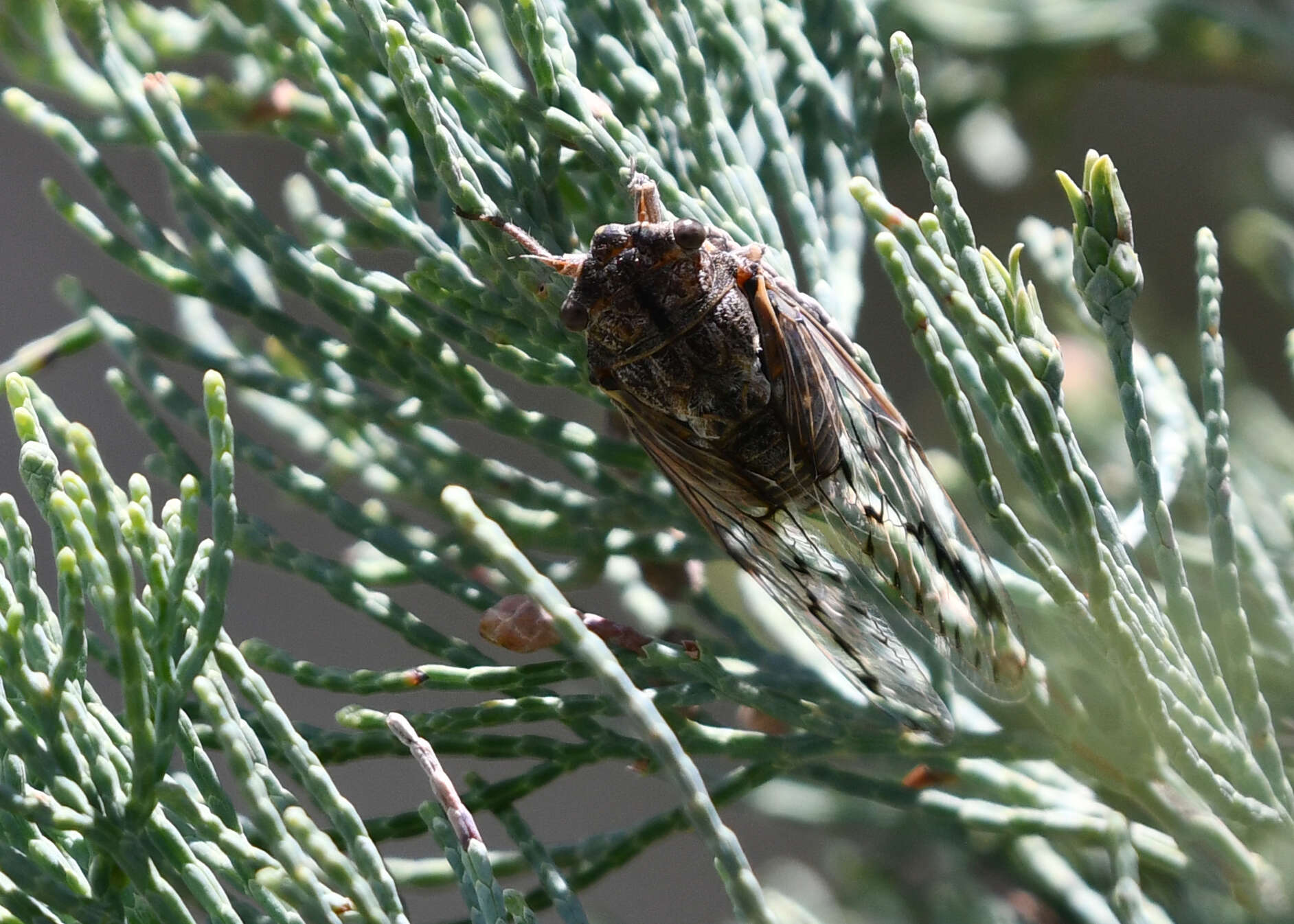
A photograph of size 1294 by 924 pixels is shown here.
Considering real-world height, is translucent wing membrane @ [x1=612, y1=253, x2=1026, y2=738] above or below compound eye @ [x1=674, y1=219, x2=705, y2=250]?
below

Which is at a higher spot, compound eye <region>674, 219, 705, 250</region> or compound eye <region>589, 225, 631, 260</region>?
compound eye <region>589, 225, 631, 260</region>

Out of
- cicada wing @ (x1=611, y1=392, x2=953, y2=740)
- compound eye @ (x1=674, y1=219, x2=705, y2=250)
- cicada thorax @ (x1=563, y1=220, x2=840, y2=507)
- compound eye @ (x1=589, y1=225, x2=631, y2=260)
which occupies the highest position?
compound eye @ (x1=589, y1=225, x2=631, y2=260)

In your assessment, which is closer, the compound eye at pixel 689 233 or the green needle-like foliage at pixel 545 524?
the green needle-like foliage at pixel 545 524

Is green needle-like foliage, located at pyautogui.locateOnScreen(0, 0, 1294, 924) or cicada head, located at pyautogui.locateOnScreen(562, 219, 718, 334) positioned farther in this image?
cicada head, located at pyautogui.locateOnScreen(562, 219, 718, 334)

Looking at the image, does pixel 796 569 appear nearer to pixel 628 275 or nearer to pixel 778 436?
pixel 778 436

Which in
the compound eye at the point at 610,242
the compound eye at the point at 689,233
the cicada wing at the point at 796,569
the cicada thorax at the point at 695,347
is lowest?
the cicada wing at the point at 796,569
